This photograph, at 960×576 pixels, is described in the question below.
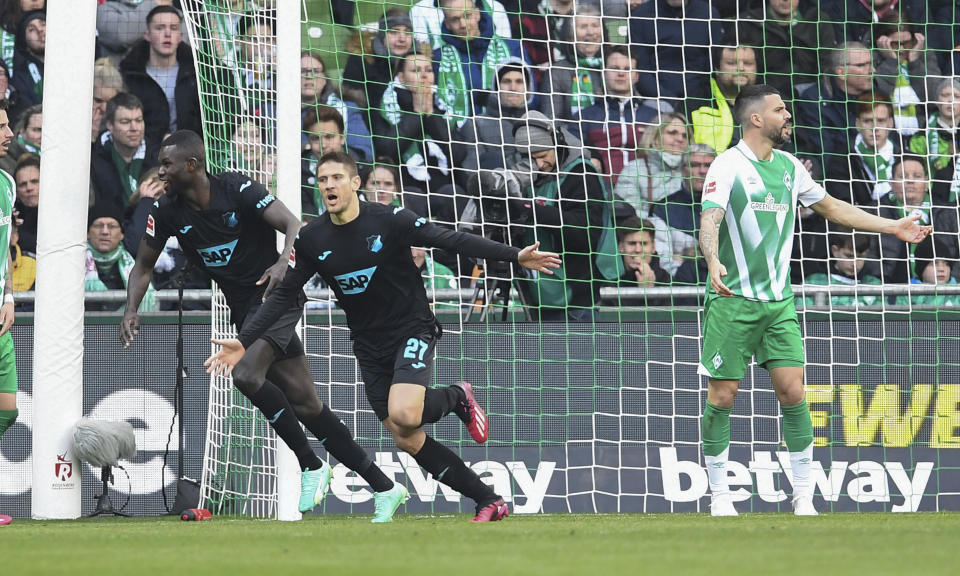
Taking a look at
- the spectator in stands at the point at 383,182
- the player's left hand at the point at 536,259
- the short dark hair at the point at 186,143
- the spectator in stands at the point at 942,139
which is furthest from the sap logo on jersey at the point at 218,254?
the spectator in stands at the point at 942,139

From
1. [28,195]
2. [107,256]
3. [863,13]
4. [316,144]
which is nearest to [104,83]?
→ [28,195]

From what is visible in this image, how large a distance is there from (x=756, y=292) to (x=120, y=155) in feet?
18.2

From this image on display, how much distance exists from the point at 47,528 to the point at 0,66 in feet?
17.4

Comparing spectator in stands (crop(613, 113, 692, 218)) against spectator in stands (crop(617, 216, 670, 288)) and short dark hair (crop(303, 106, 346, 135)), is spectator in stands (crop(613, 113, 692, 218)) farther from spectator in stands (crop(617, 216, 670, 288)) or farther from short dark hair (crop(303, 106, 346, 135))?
short dark hair (crop(303, 106, 346, 135))

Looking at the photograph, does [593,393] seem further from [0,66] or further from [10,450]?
[0,66]

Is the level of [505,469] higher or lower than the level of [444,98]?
lower

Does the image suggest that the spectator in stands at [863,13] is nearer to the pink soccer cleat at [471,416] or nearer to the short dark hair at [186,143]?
the pink soccer cleat at [471,416]

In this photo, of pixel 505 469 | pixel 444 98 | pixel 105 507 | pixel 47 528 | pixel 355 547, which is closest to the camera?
pixel 355 547

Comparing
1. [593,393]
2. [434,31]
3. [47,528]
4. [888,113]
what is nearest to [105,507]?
[47,528]

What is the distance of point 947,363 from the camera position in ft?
28.2

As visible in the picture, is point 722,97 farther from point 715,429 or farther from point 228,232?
point 228,232

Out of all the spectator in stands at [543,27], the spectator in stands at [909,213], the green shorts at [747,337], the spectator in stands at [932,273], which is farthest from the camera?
the spectator in stands at [543,27]

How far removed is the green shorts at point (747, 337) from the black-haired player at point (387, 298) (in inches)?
38.2

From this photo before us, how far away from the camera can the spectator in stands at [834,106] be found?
10.2 meters
